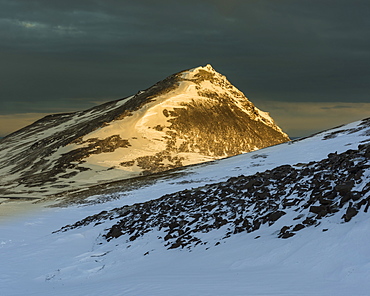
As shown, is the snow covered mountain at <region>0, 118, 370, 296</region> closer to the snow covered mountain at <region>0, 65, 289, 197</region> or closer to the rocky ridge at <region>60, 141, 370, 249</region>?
the rocky ridge at <region>60, 141, 370, 249</region>

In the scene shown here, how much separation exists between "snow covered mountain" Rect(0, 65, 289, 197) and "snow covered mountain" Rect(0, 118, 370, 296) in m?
76.4

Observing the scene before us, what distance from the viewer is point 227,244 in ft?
58.9

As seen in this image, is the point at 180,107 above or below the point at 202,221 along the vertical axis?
above

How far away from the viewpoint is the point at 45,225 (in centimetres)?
3797

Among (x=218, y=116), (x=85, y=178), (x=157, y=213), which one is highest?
(x=218, y=116)

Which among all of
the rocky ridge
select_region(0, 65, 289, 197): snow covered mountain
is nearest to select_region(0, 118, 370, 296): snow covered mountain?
the rocky ridge

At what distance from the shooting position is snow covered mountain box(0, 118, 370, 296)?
→ 12344 millimetres

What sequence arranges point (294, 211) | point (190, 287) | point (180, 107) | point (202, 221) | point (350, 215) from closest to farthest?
1. point (190, 287)
2. point (350, 215)
3. point (294, 211)
4. point (202, 221)
5. point (180, 107)

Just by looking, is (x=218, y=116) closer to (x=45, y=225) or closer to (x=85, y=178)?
(x=85, y=178)

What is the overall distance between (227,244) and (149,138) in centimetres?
12617

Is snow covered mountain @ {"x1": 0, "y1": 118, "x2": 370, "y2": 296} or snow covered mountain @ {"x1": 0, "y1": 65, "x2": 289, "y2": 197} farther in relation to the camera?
snow covered mountain @ {"x1": 0, "y1": 65, "x2": 289, "y2": 197}

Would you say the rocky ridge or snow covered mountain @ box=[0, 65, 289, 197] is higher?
snow covered mountain @ box=[0, 65, 289, 197]

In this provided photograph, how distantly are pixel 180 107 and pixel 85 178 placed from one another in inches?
2168

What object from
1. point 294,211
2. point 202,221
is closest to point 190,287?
point 294,211
